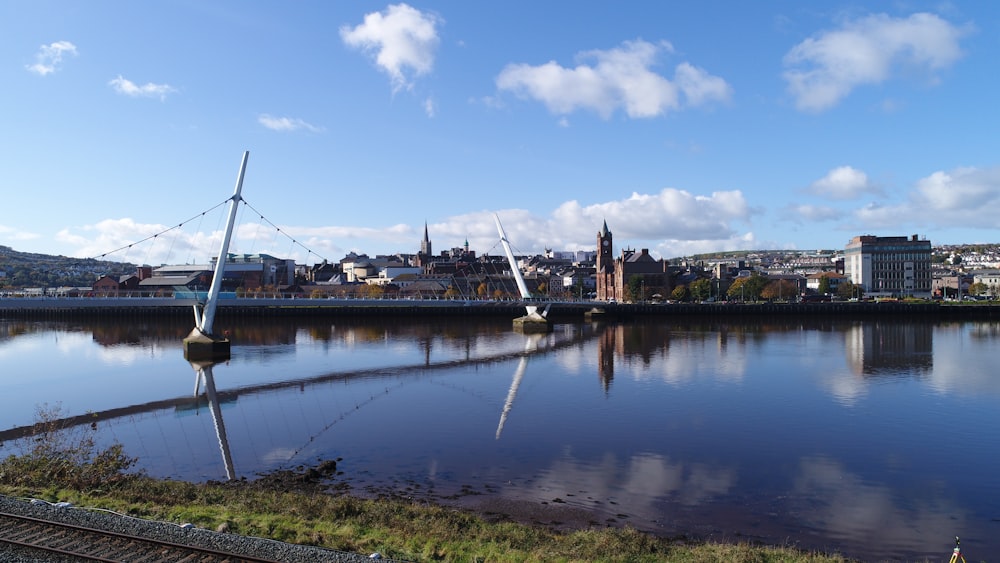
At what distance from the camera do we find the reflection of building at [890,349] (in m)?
32.0

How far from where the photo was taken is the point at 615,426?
1950 cm

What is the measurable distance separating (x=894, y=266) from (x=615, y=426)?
97618mm

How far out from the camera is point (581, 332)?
57.3 metres

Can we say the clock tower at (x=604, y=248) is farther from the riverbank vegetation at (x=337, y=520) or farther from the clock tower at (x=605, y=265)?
the riverbank vegetation at (x=337, y=520)

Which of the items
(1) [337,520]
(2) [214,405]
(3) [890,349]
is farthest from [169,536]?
(3) [890,349]

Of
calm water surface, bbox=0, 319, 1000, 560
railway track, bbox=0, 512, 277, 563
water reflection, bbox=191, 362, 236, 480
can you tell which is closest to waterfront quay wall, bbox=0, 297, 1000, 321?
calm water surface, bbox=0, 319, 1000, 560

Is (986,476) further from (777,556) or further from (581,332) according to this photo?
(581,332)

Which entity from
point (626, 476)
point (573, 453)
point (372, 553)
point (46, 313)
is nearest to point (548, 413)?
point (573, 453)

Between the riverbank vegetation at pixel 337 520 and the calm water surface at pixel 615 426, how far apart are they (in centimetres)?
121

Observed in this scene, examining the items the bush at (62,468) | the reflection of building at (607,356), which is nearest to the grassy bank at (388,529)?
the bush at (62,468)

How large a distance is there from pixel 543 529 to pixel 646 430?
873 cm

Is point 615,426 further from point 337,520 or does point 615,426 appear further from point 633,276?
point 633,276

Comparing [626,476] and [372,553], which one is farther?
[626,476]

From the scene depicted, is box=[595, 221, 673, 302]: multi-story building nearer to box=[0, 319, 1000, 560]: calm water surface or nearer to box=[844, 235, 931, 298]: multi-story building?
box=[844, 235, 931, 298]: multi-story building
